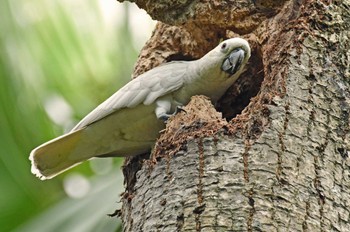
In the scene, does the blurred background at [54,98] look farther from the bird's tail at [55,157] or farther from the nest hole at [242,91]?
the nest hole at [242,91]

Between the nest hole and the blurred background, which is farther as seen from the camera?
the nest hole

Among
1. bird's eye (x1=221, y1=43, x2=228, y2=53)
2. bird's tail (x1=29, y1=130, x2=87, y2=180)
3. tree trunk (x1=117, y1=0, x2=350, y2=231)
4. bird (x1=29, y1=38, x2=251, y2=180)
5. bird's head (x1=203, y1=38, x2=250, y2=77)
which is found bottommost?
tree trunk (x1=117, y1=0, x2=350, y2=231)

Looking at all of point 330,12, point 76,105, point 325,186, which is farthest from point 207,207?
point 76,105

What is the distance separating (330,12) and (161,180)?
48.0 inches

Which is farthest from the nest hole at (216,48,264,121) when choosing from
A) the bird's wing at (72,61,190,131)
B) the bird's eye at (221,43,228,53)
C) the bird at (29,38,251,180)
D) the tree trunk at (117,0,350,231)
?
the tree trunk at (117,0,350,231)

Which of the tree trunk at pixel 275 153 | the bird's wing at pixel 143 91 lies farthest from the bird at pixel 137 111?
the tree trunk at pixel 275 153

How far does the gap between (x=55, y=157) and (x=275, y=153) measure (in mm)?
1765

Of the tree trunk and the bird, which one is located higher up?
the bird

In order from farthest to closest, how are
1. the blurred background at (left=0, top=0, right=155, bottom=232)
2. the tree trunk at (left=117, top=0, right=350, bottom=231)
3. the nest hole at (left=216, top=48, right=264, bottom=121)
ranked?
the nest hole at (left=216, top=48, right=264, bottom=121)
the blurred background at (left=0, top=0, right=155, bottom=232)
the tree trunk at (left=117, top=0, right=350, bottom=231)

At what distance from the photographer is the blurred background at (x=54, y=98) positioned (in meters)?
3.92

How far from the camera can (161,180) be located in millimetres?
3016

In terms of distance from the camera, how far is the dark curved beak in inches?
158

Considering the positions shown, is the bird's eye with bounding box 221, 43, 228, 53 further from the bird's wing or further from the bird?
the bird's wing

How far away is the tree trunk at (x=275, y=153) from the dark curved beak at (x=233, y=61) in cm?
24
